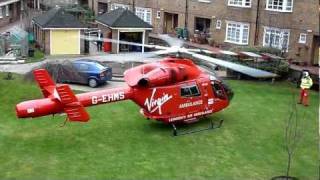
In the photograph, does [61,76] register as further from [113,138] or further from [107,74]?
[113,138]

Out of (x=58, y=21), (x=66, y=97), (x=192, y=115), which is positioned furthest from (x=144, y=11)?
(x=66, y=97)

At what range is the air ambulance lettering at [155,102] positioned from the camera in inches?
861

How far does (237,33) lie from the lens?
135ft

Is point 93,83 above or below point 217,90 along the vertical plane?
below

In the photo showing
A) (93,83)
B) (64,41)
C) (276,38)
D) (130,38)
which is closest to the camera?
(93,83)

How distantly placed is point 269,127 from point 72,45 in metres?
20.7

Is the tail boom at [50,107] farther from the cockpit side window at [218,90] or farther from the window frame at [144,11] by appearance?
the window frame at [144,11]

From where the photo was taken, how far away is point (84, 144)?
831 inches

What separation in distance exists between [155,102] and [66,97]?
3956mm

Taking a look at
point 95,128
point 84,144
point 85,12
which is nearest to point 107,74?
point 95,128

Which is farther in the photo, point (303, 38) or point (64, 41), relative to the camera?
point (64, 41)

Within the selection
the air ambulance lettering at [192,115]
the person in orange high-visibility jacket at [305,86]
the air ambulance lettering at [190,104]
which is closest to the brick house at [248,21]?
the person in orange high-visibility jacket at [305,86]

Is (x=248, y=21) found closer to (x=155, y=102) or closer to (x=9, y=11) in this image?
(x=155, y=102)

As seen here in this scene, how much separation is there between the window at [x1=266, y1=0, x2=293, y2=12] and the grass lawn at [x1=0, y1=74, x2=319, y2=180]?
43.0 ft
